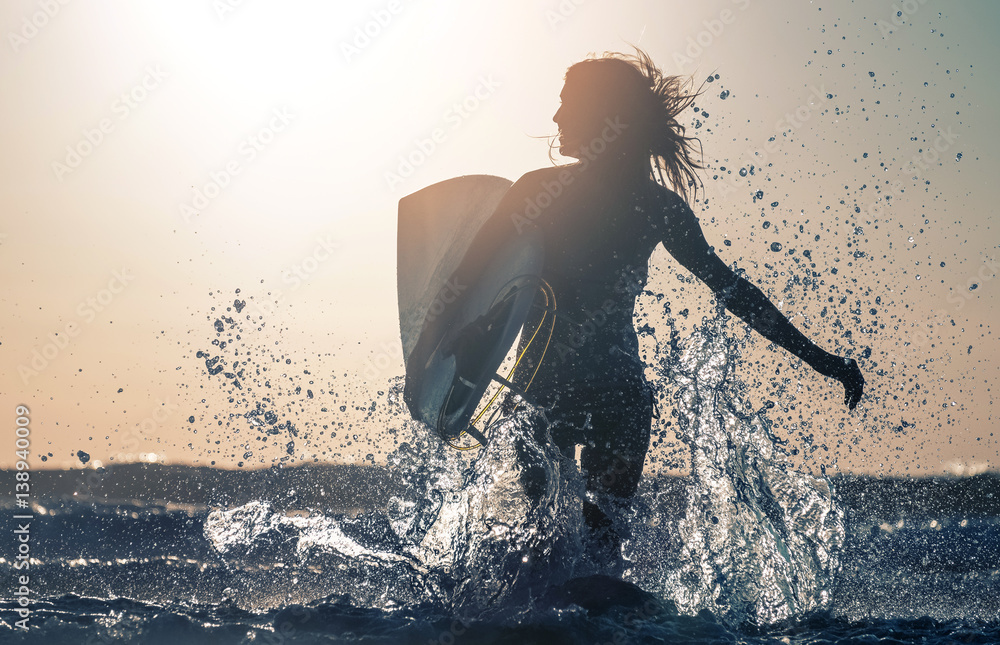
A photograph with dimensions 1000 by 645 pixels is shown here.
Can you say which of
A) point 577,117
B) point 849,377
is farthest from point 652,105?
point 849,377

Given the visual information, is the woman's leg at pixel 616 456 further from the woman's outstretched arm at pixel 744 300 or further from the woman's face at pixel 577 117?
the woman's face at pixel 577 117

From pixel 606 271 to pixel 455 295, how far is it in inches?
31.1

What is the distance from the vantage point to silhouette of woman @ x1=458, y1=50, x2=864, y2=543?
239 centimetres

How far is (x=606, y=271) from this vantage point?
240cm

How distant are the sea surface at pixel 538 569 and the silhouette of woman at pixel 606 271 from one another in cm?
16

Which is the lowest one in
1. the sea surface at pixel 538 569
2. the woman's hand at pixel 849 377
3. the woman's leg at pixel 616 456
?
the sea surface at pixel 538 569

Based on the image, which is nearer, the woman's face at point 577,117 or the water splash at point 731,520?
the woman's face at point 577,117

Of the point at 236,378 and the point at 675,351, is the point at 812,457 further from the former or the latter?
the point at 236,378

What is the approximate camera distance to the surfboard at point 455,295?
2588 millimetres

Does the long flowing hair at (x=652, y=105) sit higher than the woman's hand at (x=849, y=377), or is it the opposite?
the long flowing hair at (x=652, y=105)

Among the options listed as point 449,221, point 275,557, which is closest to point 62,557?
point 275,557

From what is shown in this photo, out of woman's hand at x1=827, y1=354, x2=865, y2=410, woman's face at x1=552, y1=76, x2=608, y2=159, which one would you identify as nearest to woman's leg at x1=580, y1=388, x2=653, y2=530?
woman's hand at x1=827, y1=354, x2=865, y2=410

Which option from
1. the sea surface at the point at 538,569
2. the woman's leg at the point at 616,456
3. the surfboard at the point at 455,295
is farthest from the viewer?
the surfboard at the point at 455,295

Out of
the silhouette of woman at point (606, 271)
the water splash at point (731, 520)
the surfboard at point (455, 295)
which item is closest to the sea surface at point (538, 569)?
the water splash at point (731, 520)
